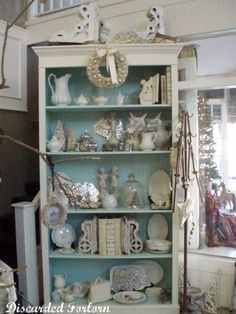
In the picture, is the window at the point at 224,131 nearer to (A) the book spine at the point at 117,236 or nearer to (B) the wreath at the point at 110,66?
(B) the wreath at the point at 110,66

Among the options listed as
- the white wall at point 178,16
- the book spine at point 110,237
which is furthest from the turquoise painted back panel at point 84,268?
the white wall at point 178,16

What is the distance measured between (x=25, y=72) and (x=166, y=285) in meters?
2.30

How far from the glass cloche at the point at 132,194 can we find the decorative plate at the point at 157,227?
7.3 inches

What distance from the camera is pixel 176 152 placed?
2.25 meters

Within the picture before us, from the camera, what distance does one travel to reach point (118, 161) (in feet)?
8.83

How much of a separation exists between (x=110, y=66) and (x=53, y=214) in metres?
1.07

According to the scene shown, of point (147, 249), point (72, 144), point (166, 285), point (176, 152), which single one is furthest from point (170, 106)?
point (166, 285)

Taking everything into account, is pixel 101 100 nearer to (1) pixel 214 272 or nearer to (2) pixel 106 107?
(2) pixel 106 107

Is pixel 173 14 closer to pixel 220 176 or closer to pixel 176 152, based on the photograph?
pixel 176 152

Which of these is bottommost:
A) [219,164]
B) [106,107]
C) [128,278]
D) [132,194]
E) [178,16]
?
[128,278]

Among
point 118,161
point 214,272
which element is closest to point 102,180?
point 118,161

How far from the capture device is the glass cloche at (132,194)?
2.54 m

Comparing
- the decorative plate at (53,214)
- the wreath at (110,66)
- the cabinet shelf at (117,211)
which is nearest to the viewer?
the decorative plate at (53,214)

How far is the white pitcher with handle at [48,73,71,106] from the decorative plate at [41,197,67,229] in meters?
0.85
